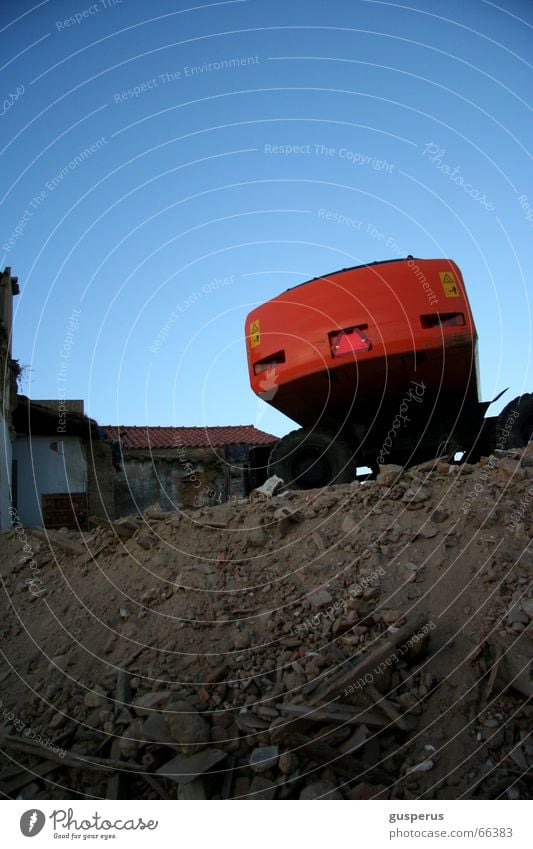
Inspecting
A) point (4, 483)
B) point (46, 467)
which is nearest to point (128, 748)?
point (4, 483)

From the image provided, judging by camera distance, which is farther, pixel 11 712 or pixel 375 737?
pixel 11 712

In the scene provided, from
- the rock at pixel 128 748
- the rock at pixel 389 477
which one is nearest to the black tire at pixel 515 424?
the rock at pixel 389 477

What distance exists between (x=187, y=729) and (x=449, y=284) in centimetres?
486

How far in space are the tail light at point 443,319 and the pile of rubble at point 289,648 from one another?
142 centimetres

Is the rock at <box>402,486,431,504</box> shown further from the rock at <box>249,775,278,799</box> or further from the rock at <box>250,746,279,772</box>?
the rock at <box>249,775,278,799</box>

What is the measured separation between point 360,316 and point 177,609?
3411 millimetres

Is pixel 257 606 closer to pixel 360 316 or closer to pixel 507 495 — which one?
pixel 507 495

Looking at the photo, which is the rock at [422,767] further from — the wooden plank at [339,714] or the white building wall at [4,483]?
the white building wall at [4,483]

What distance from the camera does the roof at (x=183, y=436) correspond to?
22016 millimetres

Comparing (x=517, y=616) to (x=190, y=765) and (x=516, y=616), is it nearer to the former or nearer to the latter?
(x=516, y=616)

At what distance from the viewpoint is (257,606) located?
179 inches

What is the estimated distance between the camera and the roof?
2202 centimetres

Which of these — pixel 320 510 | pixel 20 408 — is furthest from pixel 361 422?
pixel 20 408

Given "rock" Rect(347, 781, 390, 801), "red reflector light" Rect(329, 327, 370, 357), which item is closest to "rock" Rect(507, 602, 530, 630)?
"rock" Rect(347, 781, 390, 801)
